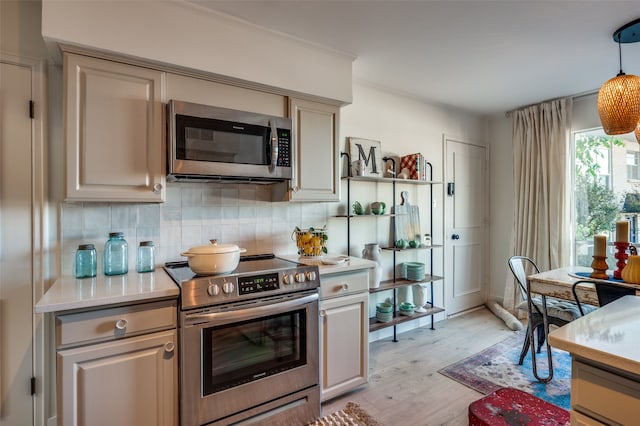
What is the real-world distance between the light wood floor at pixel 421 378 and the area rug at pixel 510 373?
9 centimetres

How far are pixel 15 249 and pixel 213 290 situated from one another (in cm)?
116

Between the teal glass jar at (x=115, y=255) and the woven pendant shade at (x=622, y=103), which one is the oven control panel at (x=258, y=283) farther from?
the woven pendant shade at (x=622, y=103)

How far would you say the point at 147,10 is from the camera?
181 cm

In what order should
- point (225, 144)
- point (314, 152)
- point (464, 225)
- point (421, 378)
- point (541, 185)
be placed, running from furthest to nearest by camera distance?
point (464, 225)
point (541, 185)
point (421, 378)
point (314, 152)
point (225, 144)

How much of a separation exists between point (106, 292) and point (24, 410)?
101 cm

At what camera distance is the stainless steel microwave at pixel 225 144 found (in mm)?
1856

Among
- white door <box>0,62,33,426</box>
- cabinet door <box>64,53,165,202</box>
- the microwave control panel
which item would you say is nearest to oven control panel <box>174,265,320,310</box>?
cabinet door <box>64,53,165,202</box>

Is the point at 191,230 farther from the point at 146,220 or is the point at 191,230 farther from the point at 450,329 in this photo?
the point at 450,329

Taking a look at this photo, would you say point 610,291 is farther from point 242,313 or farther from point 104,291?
point 104,291

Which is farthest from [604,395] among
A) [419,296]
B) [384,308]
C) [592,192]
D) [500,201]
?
[500,201]

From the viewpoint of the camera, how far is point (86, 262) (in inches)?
72.8

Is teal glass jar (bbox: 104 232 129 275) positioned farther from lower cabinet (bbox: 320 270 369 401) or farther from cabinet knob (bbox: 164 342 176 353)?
lower cabinet (bbox: 320 270 369 401)

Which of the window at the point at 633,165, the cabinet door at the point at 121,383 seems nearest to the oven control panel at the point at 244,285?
the cabinet door at the point at 121,383

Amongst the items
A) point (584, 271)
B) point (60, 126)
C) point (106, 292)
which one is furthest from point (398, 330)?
point (60, 126)
